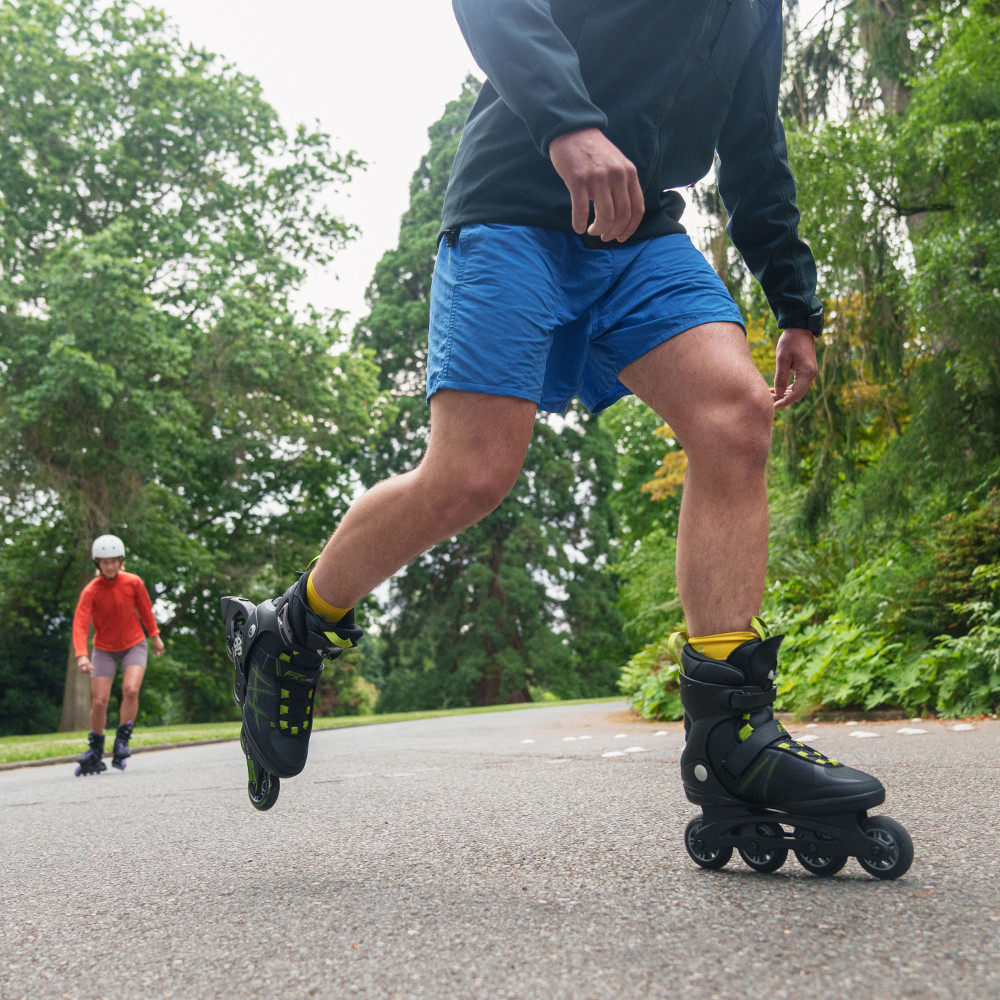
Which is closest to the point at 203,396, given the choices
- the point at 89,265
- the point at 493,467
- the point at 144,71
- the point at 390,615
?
the point at 89,265

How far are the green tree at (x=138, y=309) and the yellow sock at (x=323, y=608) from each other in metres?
16.3

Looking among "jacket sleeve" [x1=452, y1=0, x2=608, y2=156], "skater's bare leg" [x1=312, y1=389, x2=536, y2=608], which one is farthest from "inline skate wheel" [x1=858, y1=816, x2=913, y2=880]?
"jacket sleeve" [x1=452, y1=0, x2=608, y2=156]

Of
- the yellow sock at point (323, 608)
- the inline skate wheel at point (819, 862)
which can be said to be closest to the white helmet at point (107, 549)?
the yellow sock at point (323, 608)

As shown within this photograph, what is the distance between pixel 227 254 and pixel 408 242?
47.9 ft

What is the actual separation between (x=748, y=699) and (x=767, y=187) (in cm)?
134

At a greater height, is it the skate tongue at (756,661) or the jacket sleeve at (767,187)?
the jacket sleeve at (767,187)

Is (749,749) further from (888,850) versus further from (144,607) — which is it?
(144,607)

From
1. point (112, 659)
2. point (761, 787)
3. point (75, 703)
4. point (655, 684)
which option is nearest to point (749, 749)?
point (761, 787)

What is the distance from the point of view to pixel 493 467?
6.84 feet

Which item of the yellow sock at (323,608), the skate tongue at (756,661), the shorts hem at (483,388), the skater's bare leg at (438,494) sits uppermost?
the shorts hem at (483,388)

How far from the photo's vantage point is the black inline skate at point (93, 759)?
22.9ft

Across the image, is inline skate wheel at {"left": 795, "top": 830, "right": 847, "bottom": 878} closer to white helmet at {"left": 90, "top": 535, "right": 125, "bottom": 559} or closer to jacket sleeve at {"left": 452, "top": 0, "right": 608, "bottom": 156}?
jacket sleeve at {"left": 452, "top": 0, "right": 608, "bottom": 156}

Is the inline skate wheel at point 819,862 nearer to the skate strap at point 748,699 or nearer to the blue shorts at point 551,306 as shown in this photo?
the skate strap at point 748,699

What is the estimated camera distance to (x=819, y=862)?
1.81 meters
